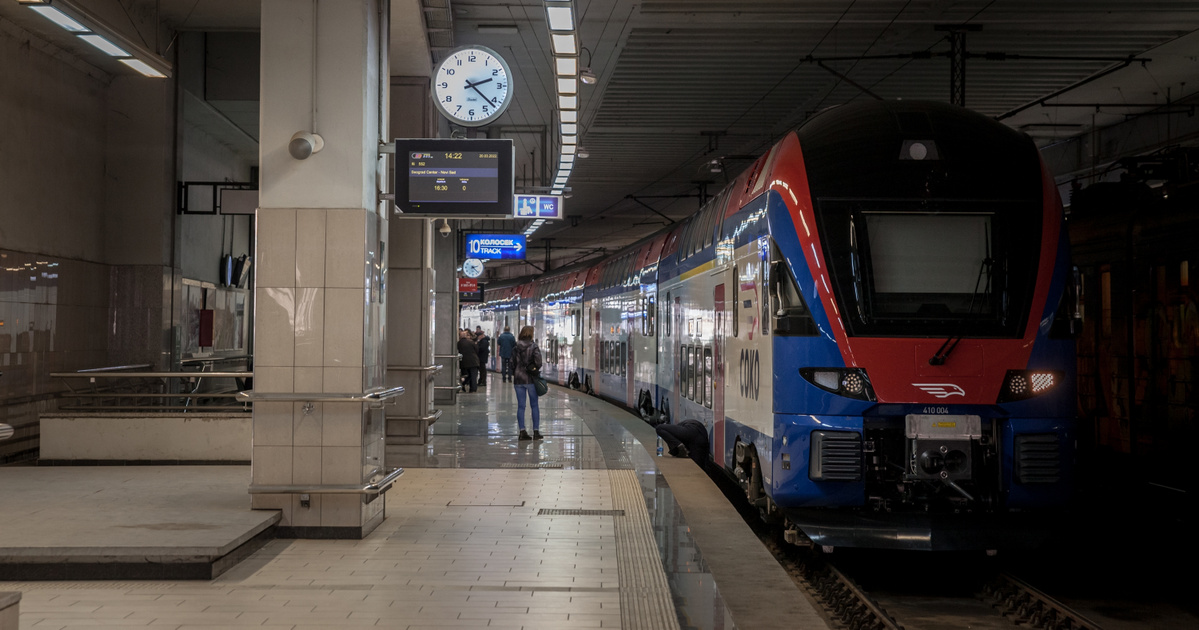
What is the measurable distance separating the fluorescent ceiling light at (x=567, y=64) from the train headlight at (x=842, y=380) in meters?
3.49

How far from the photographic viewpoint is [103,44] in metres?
8.03

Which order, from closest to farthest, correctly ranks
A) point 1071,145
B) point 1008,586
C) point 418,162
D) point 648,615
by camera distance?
point 648,615 < point 1008,586 < point 418,162 < point 1071,145

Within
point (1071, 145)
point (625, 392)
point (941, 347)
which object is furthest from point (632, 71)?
point (1071, 145)

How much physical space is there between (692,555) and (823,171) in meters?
2.90

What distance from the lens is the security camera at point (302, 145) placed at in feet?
24.4

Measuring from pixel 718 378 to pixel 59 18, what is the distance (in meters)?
6.41

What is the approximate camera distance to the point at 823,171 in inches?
289

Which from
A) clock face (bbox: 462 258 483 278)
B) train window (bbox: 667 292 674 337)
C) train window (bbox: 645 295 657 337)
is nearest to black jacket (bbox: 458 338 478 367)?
clock face (bbox: 462 258 483 278)

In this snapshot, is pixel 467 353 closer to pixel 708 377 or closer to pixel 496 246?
pixel 496 246

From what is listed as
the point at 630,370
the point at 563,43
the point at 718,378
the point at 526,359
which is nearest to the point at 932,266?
the point at 718,378

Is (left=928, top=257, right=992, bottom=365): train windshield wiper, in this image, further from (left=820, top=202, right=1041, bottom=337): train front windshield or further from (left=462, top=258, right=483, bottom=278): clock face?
(left=462, top=258, right=483, bottom=278): clock face

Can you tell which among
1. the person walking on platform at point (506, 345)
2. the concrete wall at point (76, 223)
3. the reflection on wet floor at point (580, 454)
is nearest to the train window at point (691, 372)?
the reflection on wet floor at point (580, 454)

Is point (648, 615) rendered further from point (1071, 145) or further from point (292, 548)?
point (1071, 145)

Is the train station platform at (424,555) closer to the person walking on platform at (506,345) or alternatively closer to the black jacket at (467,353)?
the person walking on platform at (506,345)
